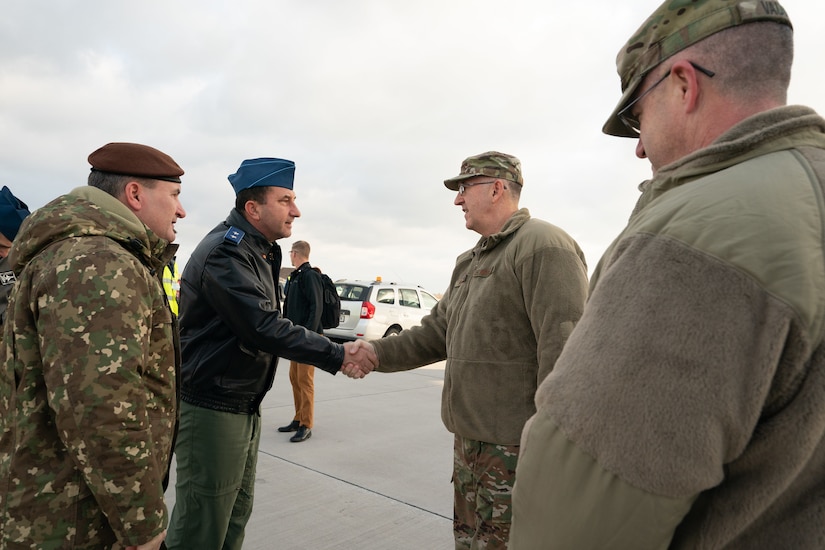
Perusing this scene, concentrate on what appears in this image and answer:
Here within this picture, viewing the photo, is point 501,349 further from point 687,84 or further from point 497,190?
point 687,84

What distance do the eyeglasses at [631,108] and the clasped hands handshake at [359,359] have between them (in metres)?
2.24

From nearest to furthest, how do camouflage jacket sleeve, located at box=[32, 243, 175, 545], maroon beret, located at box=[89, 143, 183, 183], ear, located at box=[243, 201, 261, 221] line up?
camouflage jacket sleeve, located at box=[32, 243, 175, 545], maroon beret, located at box=[89, 143, 183, 183], ear, located at box=[243, 201, 261, 221]

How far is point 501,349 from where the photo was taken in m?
2.60

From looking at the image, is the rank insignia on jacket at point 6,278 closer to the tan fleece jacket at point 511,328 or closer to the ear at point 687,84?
the tan fleece jacket at point 511,328

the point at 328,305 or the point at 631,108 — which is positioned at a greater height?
the point at 631,108

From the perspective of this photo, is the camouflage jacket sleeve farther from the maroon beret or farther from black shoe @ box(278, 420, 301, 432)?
black shoe @ box(278, 420, 301, 432)

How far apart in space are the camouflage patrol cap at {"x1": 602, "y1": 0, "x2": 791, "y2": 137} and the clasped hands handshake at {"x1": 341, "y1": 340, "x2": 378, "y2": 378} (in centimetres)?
232

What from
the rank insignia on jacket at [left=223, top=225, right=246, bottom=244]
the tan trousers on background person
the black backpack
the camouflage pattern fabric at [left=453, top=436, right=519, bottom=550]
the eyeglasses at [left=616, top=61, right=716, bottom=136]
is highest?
the eyeglasses at [left=616, top=61, right=716, bottom=136]

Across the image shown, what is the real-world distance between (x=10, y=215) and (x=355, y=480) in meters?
3.10

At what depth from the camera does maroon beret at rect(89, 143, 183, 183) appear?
84.8 inches

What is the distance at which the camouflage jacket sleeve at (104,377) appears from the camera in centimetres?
164

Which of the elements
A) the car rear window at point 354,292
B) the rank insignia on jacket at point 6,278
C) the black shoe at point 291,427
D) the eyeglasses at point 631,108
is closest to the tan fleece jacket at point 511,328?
the eyeglasses at point 631,108

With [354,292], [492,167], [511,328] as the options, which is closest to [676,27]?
[511,328]

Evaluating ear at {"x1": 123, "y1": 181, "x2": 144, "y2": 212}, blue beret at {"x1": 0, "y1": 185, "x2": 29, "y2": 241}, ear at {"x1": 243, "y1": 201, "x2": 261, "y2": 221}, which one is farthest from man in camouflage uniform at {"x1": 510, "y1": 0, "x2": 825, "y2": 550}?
blue beret at {"x1": 0, "y1": 185, "x2": 29, "y2": 241}
